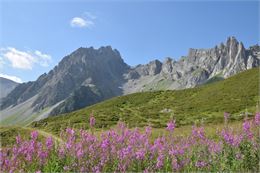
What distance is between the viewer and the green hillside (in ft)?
190

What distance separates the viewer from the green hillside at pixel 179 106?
57.8 m

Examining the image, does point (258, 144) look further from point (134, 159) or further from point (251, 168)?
point (134, 159)

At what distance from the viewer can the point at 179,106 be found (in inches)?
2849

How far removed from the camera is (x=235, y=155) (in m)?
9.09

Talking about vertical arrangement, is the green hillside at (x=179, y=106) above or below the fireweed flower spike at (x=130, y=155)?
above

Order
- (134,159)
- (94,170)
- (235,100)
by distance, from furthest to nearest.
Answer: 1. (235,100)
2. (134,159)
3. (94,170)

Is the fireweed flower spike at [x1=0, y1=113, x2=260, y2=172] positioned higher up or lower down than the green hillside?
lower down

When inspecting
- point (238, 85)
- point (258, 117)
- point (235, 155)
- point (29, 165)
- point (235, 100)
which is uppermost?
point (238, 85)

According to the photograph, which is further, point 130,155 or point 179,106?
point 179,106

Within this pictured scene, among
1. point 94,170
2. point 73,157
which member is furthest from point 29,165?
point 94,170

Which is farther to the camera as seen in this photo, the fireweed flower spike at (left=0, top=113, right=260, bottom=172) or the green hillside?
the green hillside

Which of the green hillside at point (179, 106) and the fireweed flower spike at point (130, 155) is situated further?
the green hillside at point (179, 106)

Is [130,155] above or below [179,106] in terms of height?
below

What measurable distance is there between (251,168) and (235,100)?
194ft
